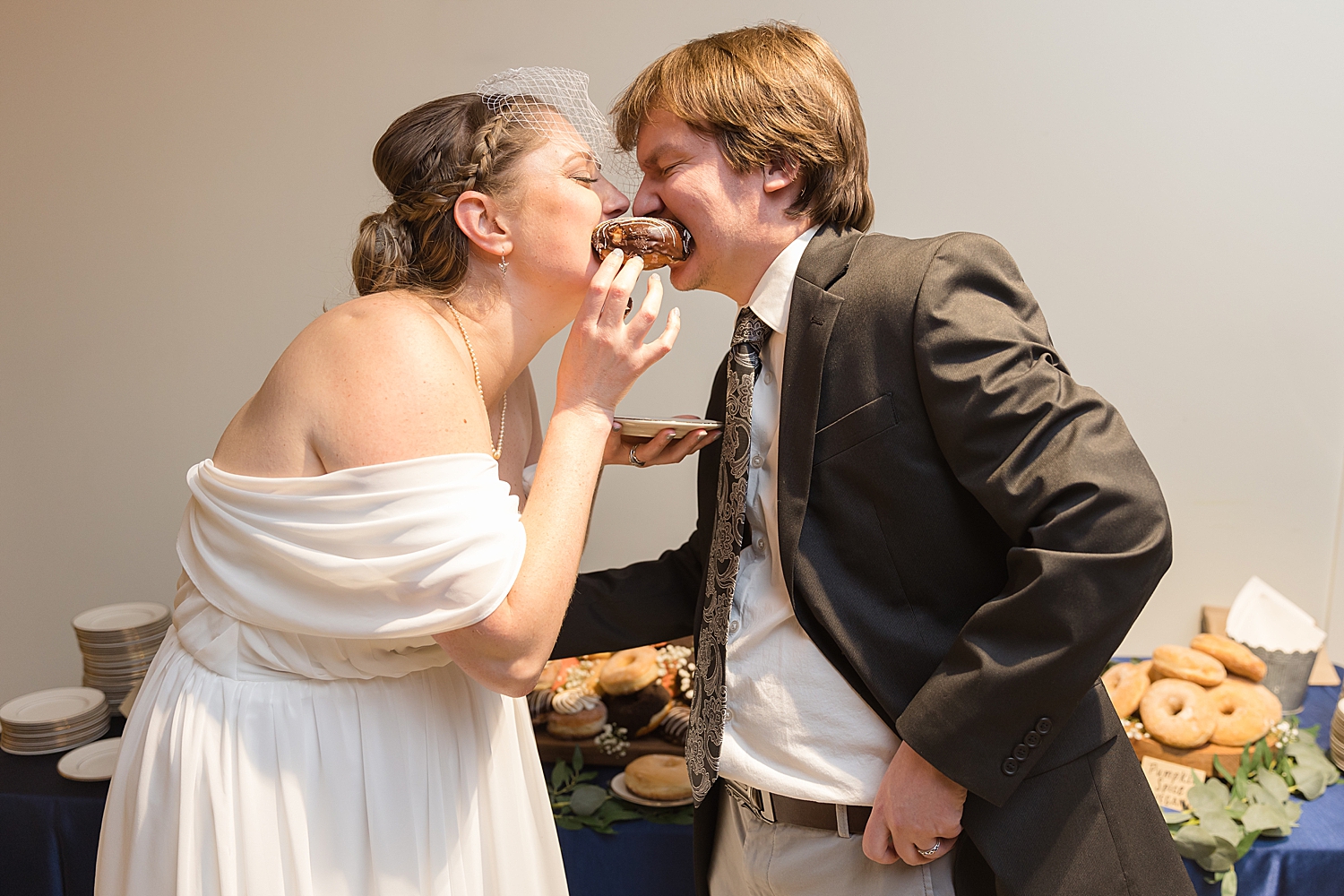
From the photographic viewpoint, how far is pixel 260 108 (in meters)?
3.11

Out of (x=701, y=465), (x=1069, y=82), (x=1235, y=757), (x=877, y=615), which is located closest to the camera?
(x=877, y=615)

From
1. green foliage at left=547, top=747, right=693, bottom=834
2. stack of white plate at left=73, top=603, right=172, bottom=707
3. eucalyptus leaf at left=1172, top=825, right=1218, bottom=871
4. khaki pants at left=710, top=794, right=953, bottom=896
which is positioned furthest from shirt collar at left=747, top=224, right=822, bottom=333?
stack of white plate at left=73, top=603, right=172, bottom=707

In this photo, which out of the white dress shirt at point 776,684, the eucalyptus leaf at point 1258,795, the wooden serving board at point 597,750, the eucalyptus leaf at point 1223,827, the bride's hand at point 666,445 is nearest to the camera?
the white dress shirt at point 776,684

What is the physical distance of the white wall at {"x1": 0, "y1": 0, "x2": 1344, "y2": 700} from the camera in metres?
2.88

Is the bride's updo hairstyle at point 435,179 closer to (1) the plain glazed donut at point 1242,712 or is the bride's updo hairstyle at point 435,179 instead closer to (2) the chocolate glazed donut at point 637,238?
(2) the chocolate glazed donut at point 637,238

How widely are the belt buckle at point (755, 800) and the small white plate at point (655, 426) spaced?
0.62 meters

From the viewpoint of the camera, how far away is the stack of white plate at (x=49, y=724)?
2580 millimetres

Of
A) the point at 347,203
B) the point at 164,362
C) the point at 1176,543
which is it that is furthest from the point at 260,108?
the point at 1176,543

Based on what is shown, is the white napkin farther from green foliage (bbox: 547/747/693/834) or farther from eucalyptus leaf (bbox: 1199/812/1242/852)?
Result: green foliage (bbox: 547/747/693/834)

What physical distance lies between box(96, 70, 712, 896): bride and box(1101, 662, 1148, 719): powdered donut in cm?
163

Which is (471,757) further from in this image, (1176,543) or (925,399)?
(1176,543)

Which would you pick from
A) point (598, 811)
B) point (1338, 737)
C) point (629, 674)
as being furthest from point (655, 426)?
point (1338, 737)

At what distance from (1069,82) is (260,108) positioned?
263 cm

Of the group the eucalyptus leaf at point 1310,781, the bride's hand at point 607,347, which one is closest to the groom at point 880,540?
the bride's hand at point 607,347
